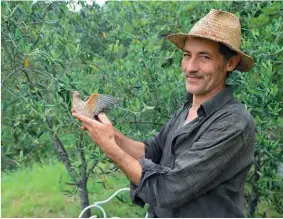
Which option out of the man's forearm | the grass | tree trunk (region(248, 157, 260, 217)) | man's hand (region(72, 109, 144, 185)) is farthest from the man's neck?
the grass

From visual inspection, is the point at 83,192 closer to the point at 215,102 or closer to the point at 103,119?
the point at 103,119

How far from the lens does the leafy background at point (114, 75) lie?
3.37m

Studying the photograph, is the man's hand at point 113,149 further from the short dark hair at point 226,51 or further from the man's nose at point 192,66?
the short dark hair at point 226,51

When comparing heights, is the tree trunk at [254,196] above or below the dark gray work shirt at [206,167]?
below

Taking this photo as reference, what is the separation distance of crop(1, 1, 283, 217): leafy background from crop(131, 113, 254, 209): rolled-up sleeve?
0.98m

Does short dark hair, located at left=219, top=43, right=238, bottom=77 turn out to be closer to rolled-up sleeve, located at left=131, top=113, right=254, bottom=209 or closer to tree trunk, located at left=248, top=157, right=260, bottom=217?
rolled-up sleeve, located at left=131, top=113, right=254, bottom=209

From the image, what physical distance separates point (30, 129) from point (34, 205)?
173 centimetres

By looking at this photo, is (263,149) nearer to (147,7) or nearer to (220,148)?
(220,148)

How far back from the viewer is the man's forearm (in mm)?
2641

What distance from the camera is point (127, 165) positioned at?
226 cm

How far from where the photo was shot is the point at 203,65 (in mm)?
2406

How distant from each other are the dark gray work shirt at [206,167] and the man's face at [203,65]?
0.07m

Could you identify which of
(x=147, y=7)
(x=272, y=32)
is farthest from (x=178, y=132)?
(x=147, y=7)

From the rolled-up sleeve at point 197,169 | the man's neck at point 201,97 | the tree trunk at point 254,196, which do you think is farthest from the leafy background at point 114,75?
the rolled-up sleeve at point 197,169
